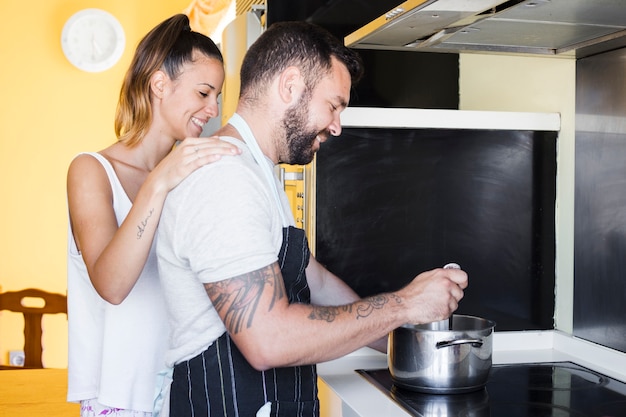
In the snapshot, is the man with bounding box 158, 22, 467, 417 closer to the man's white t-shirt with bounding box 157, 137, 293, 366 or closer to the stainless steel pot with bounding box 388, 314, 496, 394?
the man's white t-shirt with bounding box 157, 137, 293, 366

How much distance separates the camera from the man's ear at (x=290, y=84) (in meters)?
1.16

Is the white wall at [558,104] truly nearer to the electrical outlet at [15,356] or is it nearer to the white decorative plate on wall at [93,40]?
the white decorative plate on wall at [93,40]

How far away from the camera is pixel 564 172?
1.79 m

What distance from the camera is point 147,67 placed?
148 cm

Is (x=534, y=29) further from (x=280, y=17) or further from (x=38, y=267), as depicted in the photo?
(x=38, y=267)

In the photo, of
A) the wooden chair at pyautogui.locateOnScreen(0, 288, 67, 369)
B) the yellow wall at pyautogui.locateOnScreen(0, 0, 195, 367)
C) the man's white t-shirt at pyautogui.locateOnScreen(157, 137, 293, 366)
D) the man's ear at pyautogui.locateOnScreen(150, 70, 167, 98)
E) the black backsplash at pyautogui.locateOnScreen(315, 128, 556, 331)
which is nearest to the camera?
the man's white t-shirt at pyautogui.locateOnScreen(157, 137, 293, 366)

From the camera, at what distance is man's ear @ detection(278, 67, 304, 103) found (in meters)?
1.16

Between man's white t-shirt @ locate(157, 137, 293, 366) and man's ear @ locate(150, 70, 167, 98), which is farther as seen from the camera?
man's ear @ locate(150, 70, 167, 98)

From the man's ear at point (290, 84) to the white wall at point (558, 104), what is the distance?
2.76ft

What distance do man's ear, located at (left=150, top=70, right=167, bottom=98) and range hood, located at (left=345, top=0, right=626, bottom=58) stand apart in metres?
0.37

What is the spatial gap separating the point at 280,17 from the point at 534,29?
0.85 m

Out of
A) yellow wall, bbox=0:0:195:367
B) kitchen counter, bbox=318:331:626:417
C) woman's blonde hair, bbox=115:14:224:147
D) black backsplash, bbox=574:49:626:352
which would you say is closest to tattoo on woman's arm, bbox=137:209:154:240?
woman's blonde hair, bbox=115:14:224:147

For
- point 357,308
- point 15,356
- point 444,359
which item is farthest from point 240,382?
point 15,356

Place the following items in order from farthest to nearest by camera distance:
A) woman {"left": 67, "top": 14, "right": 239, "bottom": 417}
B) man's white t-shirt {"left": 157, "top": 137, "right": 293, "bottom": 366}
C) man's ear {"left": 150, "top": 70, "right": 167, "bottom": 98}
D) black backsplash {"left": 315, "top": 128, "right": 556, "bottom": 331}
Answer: black backsplash {"left": 315, "top": 128, "right": 556, "bottom": 331}, man's ear {"left": 150, "top": 70, "right": 167, "bottom": 98}, woman {"left": 67, "top": 14, "right": 239, "bottom": 417}, man's white t-shirt {"left": 157, "top": 137, "right": 293, "bottom": 366}
